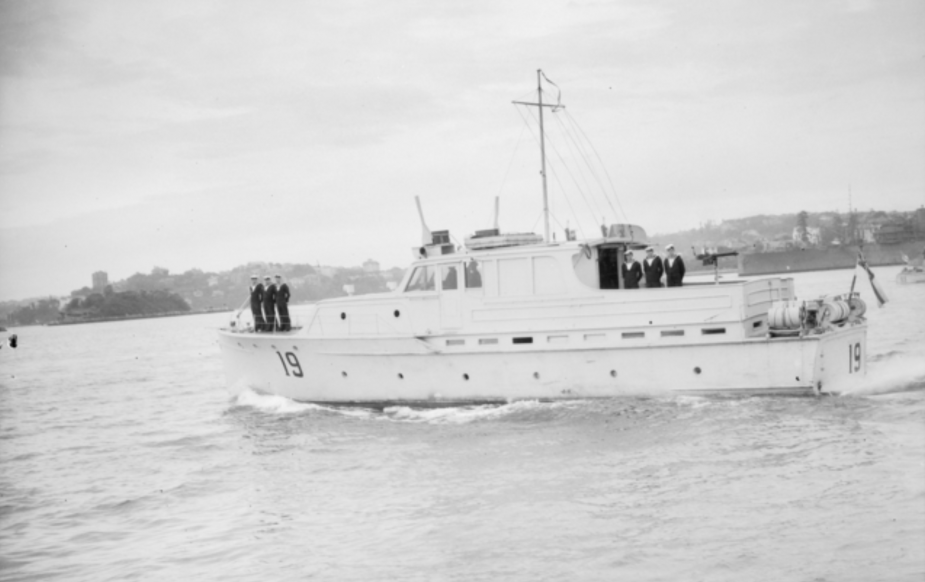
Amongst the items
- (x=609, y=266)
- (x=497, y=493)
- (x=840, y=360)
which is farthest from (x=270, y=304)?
(x=840, y=360)

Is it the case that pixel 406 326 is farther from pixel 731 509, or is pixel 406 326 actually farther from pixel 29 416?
pixel 29 416

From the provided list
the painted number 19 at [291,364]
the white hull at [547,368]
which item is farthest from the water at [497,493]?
the painted number 19 at [291,364]

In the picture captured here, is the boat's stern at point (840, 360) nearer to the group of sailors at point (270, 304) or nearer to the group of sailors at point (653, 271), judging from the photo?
the group of sailors at point (653, 271)

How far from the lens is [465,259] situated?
52.7 ft

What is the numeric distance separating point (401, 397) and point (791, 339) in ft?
24.5

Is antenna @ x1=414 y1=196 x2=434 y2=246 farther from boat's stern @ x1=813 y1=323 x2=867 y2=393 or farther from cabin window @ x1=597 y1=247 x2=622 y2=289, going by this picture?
boat's stern @ x1=813 y1=323 x2=867 y2=393

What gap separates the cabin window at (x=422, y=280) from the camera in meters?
16.4

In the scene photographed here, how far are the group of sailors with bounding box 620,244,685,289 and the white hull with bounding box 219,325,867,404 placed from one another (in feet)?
4.62

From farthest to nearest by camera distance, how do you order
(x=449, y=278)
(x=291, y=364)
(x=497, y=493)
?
1. (x=291, y=364)
2. (x=449, y=278)
3. (x=497, y=493)

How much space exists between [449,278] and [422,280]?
64 centimetres

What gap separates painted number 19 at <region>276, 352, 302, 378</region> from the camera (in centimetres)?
1742

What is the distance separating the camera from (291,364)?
17.5m

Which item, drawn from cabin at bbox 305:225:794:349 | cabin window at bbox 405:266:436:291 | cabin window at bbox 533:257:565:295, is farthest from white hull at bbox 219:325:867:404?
cabin window at bbox 405:266:436:291

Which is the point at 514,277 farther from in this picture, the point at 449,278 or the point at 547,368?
the point at 547,368
